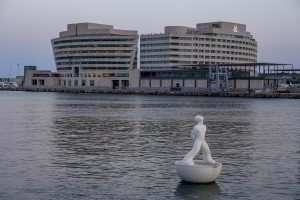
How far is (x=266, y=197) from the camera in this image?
20.8 metres

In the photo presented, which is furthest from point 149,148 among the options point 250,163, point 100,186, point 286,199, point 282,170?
point 286,199

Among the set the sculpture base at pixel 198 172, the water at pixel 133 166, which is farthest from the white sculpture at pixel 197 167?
the water at pixel 133 166

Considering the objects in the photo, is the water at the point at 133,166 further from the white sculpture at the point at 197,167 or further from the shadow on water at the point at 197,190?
the white sculpture at the point at 197,167

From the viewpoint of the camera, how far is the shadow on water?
2078cm

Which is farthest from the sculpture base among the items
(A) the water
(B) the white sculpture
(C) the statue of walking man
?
(A) the water

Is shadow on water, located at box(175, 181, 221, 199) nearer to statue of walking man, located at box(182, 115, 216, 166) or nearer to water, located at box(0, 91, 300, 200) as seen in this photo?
water, located at box(0, 91, 300, 200)

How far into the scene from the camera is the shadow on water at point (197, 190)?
20.8m

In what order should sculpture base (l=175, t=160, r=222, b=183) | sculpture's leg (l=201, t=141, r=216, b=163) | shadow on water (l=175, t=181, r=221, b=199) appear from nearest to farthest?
shadow on water (l=175, t=181, r=221, b=199) < sculpture base (l=175, t=160, r=222, b=183) < sculpture's leg (l=201, t=141, r=216, b=163)

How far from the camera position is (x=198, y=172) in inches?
859

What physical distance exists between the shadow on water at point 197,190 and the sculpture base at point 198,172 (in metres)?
0.26

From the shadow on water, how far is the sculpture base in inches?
10.1

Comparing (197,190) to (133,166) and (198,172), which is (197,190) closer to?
(198,172)

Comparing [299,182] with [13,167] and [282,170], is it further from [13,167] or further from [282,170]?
[13,167]

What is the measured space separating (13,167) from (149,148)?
37.3ft
